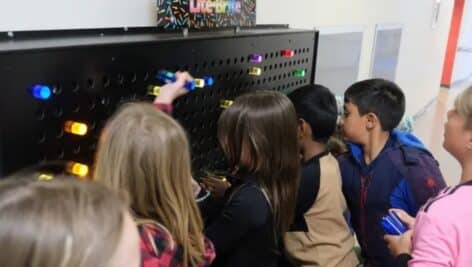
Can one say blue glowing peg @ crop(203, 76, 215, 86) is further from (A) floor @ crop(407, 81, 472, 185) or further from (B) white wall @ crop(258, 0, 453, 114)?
(A) floor @ crop(407, 81, 472, 185)

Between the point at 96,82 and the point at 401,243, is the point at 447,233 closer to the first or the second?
the point at 401,243

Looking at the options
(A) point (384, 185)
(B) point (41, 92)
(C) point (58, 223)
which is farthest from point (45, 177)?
(A) point (384, 185)

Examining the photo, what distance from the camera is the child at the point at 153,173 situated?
2.48 feet

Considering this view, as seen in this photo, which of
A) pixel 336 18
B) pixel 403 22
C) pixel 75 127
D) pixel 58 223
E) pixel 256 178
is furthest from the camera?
pixel 403 22

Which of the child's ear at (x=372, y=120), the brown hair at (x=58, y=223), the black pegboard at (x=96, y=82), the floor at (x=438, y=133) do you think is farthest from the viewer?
the floor at (x=438, y=133)

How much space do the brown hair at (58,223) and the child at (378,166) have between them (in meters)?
0.95

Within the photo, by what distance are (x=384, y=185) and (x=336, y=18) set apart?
1.02 metres

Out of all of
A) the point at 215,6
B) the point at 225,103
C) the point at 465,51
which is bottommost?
the point at 465,51

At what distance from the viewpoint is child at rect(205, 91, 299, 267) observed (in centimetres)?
104

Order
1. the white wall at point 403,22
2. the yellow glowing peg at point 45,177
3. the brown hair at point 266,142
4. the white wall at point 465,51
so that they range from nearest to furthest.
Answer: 1. the yellow glowing peg at point 45,177
2. the brown hair at point 266,142
3. the white wall at point 403,22
4. the white wall at point 465,51

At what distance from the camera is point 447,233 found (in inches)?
34.1

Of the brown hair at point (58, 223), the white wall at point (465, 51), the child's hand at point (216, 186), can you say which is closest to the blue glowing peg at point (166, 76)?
the child's hand at point (216, 186)

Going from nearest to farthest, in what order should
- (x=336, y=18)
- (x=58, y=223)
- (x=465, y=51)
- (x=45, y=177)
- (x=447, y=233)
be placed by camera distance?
1. (x=58, y=223)
2. (x=45, y=177)
3. (x=447, y=233)
4. (x=336, y=18)
5. (x=465, y=51)

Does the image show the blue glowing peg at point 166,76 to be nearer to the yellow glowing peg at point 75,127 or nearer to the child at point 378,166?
the yellow glowing peg at point 75,127
